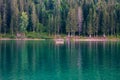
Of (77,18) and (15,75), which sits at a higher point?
(77,18)

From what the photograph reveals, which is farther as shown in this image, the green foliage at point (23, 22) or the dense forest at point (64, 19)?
the dense forest at point (64, 19)

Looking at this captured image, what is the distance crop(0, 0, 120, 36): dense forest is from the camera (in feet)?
540

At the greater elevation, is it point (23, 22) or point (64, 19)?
point (64, 19)

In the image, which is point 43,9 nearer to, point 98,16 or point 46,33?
point 46,33

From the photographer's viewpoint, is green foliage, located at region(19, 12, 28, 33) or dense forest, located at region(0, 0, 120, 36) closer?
green foliage, located at region(19, 12, 28, 33)

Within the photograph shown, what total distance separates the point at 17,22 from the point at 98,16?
1714 inches

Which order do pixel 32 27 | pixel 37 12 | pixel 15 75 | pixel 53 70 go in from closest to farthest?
pixel 15 75, pixel 53 70, pixel 32 27, pixel 37 12

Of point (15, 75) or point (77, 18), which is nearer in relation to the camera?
point (15, 75)

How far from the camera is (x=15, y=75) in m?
46.5

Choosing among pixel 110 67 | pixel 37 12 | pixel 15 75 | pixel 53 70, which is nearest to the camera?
pixel 15 75

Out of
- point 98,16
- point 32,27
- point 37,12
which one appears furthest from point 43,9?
point 98,16

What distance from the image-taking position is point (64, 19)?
17575cm

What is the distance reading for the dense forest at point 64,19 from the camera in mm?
164625

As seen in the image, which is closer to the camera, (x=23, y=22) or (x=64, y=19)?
(x=23, y=22)
